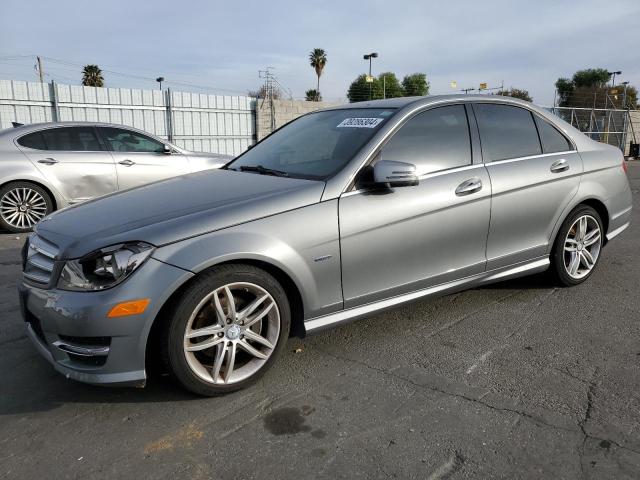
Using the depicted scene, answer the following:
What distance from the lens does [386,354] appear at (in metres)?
3.34

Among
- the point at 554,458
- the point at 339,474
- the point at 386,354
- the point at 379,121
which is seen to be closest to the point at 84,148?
the point at 379,121

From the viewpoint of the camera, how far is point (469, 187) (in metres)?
3.61

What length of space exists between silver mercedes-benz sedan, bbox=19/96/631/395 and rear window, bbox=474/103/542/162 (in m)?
0.01

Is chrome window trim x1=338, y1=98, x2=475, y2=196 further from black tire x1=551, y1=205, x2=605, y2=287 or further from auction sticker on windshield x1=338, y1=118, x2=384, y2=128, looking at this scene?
black tire x1=551, y1=205, x2=605, y2=287

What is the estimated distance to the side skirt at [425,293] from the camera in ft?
10.2

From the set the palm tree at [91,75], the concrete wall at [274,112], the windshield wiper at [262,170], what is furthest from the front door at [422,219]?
the palm tree at [91,75]

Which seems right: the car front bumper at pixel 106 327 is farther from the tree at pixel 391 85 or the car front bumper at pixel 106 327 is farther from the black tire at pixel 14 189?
the tree at pixel 391 85

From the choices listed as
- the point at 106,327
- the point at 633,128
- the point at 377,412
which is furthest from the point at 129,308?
the point at 633,128

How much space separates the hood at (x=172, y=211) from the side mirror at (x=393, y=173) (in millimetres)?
347

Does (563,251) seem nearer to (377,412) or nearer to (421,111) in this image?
(421,111)

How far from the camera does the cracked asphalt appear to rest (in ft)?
7.50

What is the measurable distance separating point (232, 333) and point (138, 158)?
5.70 meters

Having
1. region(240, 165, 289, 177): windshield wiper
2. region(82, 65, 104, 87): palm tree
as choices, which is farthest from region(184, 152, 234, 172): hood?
region(82, 65, 104, 87): palm tree

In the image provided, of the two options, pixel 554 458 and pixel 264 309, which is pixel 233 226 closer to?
pixel 264 309
